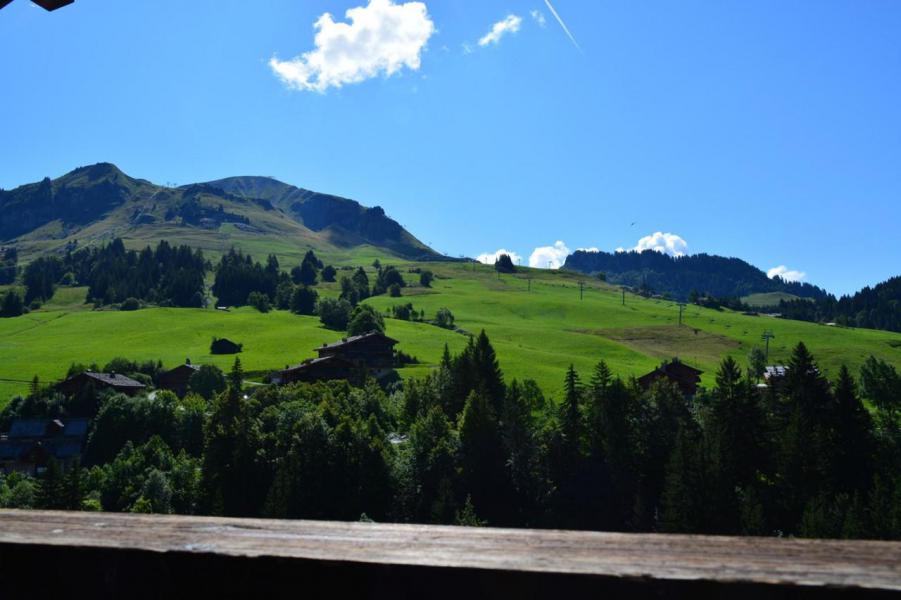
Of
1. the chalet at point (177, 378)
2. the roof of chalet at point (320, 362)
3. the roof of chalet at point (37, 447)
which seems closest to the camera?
the roof of chalet at point (37, 447)

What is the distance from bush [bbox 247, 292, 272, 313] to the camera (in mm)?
168125

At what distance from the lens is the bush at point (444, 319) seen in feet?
497

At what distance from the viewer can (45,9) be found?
181 inches

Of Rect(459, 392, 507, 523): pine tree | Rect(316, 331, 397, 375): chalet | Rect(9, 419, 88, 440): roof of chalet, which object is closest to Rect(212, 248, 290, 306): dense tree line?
Rect(316, 331, 397, 375): chalet

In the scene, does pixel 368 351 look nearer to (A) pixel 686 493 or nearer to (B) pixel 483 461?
(B) pixel 483 461

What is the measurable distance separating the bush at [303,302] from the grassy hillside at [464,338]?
554 cm

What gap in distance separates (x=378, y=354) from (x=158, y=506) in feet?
180

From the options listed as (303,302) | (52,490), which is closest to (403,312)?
(303,302)

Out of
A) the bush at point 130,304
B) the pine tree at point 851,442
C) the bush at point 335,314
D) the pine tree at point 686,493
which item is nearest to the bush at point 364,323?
the bush at point 335,314

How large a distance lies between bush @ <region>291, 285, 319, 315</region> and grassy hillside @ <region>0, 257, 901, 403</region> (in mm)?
5535

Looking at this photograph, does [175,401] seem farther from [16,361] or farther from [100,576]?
[100,576]

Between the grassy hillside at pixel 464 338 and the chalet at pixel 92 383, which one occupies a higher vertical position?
the grassy hillside at pixel 464 338

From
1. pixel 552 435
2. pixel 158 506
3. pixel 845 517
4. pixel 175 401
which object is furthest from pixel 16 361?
pixel 845 517

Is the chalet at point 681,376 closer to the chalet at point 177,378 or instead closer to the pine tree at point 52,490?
the chalet at point 177,378
